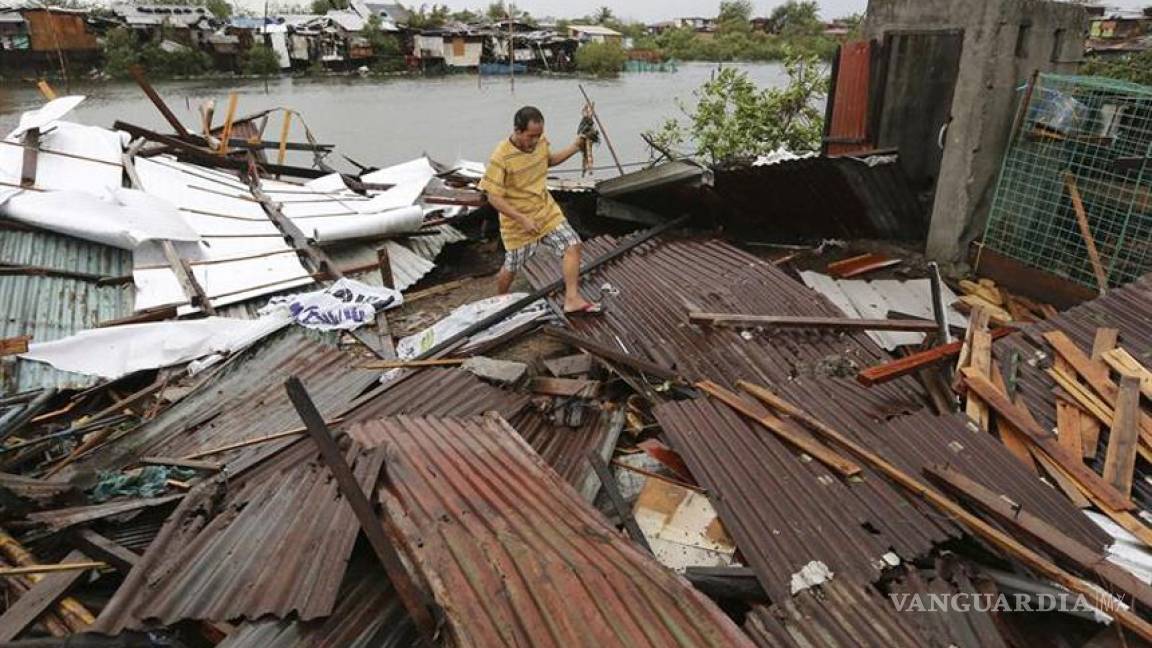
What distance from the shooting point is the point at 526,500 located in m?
2.83

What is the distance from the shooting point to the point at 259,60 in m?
40.7

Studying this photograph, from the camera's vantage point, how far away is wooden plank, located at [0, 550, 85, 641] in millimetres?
2643

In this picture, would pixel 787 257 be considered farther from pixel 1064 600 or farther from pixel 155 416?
pixel 155 416

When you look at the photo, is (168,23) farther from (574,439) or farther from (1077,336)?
(1077,336)

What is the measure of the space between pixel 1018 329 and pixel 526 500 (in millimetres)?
3618

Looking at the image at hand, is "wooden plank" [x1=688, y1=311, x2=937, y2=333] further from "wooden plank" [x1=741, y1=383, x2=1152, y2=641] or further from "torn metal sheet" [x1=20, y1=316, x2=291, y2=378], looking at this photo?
"torn metal sheet" [x1=20, y1=316, x2=291, y2=378]

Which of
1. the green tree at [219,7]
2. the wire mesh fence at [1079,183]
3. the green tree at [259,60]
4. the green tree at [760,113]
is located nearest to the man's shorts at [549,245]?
the wire mesh fence at [1079,183]

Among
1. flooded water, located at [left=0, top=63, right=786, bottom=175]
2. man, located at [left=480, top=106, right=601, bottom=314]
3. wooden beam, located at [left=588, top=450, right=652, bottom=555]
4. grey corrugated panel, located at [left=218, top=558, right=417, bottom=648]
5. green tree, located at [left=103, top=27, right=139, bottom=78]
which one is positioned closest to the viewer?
grey corrugated panel, located at [left=218, top=558, right=417, bottom=648]

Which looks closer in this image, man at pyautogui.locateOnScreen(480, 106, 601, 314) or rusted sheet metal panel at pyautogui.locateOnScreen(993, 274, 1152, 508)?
rusted sheet metal panel at pyautogui.locateOnScreen(993, 274, 1152, 508)

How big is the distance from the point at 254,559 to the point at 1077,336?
487cm

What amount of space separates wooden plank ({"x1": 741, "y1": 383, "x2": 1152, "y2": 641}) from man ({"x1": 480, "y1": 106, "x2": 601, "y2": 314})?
8.24 ft

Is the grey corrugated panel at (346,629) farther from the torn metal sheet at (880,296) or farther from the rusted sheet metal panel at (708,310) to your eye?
the torn metal sheet at (880,296)

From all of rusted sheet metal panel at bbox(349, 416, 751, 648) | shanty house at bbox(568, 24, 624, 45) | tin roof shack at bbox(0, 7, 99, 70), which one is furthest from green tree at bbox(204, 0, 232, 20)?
rusted sheet metal panel at bbox(349, 416, 751, 648)

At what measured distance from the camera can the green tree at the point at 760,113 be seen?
31.9 ft
